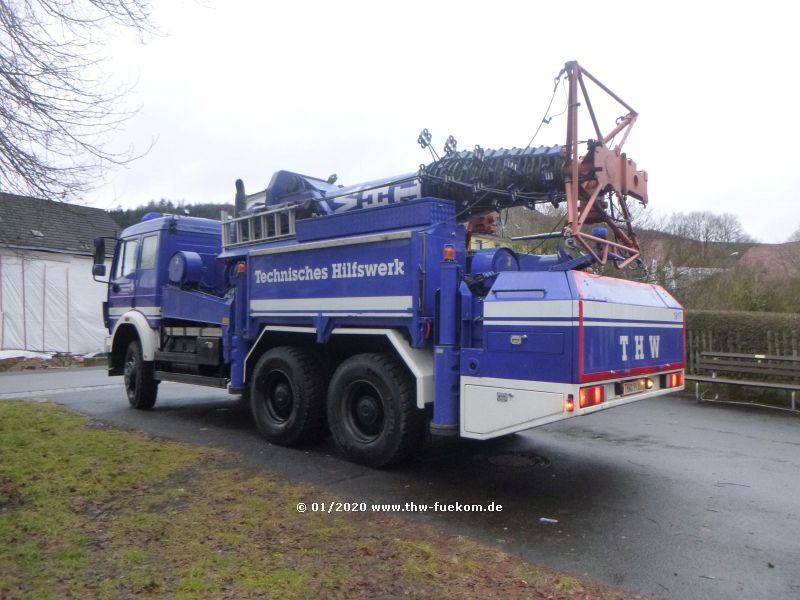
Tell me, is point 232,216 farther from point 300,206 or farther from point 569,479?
point 569,479

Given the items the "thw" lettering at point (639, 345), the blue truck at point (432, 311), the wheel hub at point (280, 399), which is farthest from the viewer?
the wheel hub at point (280, 399)

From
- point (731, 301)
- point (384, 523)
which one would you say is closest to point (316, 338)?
point (384, 523)

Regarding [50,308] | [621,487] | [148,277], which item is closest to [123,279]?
[148,277]

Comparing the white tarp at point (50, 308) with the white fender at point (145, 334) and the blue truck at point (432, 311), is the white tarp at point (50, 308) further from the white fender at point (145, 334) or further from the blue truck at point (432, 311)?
the blue truck at point (432, 311)

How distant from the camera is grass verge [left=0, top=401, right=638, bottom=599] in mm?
3311

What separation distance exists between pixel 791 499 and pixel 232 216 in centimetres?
661

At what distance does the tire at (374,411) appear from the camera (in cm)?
536

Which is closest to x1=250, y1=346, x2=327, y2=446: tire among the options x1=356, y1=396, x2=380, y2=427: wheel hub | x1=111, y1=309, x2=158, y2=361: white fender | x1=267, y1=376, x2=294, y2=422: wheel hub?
x1=267, y1=376, x2=294, y2=422: wheel hub

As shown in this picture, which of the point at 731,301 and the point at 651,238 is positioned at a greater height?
the point at 651,238

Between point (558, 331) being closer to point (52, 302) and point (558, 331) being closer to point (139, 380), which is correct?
point (139, 380)

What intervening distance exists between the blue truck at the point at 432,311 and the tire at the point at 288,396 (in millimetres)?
18

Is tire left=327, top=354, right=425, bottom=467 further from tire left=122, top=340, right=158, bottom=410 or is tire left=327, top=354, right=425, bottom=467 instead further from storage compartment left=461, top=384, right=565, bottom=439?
tire left=122, top=340, right=158, bottom=410

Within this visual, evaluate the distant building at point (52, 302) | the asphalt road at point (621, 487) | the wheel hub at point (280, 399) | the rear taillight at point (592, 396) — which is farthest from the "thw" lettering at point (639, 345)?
the distant building at point (52, 302)

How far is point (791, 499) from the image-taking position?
4.96 metres
